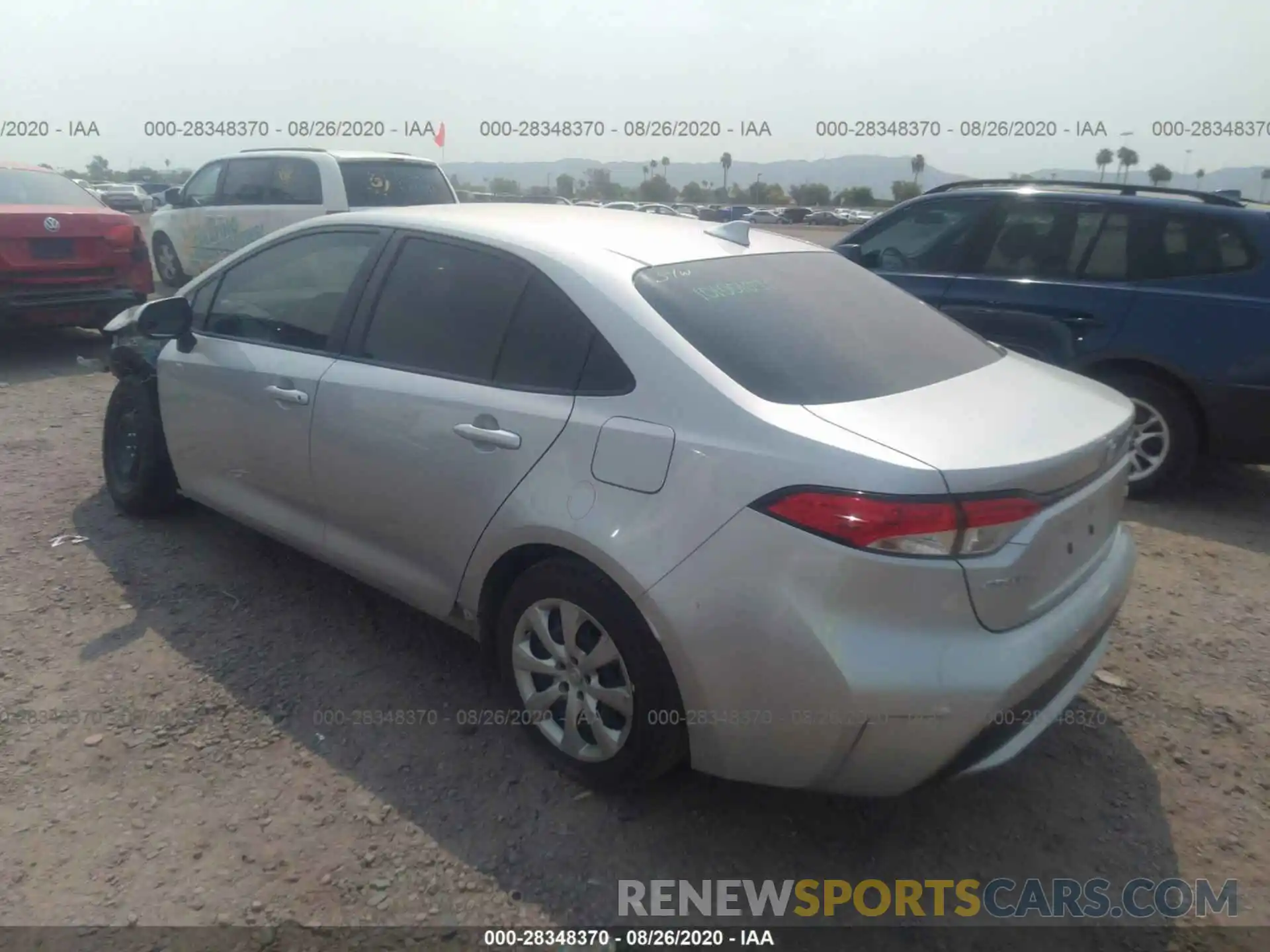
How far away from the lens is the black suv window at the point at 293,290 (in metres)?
3.46

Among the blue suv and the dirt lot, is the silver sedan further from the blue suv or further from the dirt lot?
the blue suv

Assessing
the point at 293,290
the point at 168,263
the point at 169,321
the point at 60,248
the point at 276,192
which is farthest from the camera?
the point at 168,263

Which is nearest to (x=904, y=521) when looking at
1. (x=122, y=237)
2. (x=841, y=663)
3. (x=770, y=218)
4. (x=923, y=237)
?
(x=841, y=663)

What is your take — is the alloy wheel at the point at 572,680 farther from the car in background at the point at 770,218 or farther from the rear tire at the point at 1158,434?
the car in background at the point at 770,218

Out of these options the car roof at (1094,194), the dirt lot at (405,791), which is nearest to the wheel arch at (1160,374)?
the car roof at (1094,194)

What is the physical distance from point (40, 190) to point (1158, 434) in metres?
8.67

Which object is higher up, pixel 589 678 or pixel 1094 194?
pixel 1094 194

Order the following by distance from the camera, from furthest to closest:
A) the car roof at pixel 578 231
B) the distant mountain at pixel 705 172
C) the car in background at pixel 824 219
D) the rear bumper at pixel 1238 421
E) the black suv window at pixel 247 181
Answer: the car in background at pixel 824 219 < the distant mountain at pixel 705 172 < the black suv window at pixel 247 181 < the rear bumper at pixel 1238 421 < the car roof at pixel 578 231

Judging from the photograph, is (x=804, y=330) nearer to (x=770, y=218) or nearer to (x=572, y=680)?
(x=572, y=680)

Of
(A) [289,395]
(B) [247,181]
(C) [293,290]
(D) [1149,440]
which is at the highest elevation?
(B) [247,181]

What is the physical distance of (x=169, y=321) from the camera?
3945 millimetres

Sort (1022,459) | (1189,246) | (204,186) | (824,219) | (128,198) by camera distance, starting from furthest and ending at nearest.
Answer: (128,198) < (824,219) < (204,186) < (1189,246) < (1022,459)

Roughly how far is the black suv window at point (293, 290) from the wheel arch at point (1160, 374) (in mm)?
4053

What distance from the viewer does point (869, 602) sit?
2.12 metres
